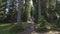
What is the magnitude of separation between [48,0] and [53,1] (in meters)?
1.34

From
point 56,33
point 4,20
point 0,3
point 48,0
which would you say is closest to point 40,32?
point 56,33

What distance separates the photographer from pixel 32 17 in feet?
80.2

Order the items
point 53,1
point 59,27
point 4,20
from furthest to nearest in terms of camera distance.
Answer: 1. point 4,20
2. point 53,1
3. point 59,27

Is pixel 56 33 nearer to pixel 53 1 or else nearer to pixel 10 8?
pixel 53 1

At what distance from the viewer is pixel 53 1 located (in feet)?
71.4

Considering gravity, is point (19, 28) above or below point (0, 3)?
below

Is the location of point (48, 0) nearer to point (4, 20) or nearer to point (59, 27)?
point (59, 27)

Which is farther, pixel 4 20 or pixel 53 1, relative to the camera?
pixel 4 20

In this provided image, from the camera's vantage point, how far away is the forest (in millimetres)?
16750

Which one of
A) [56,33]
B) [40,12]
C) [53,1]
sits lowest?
[56,33]

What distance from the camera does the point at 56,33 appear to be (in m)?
16.0

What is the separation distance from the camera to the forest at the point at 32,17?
55.0 ft

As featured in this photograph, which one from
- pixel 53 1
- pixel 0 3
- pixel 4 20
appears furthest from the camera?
pixel 4 20

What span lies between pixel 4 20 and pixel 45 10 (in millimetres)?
8967
